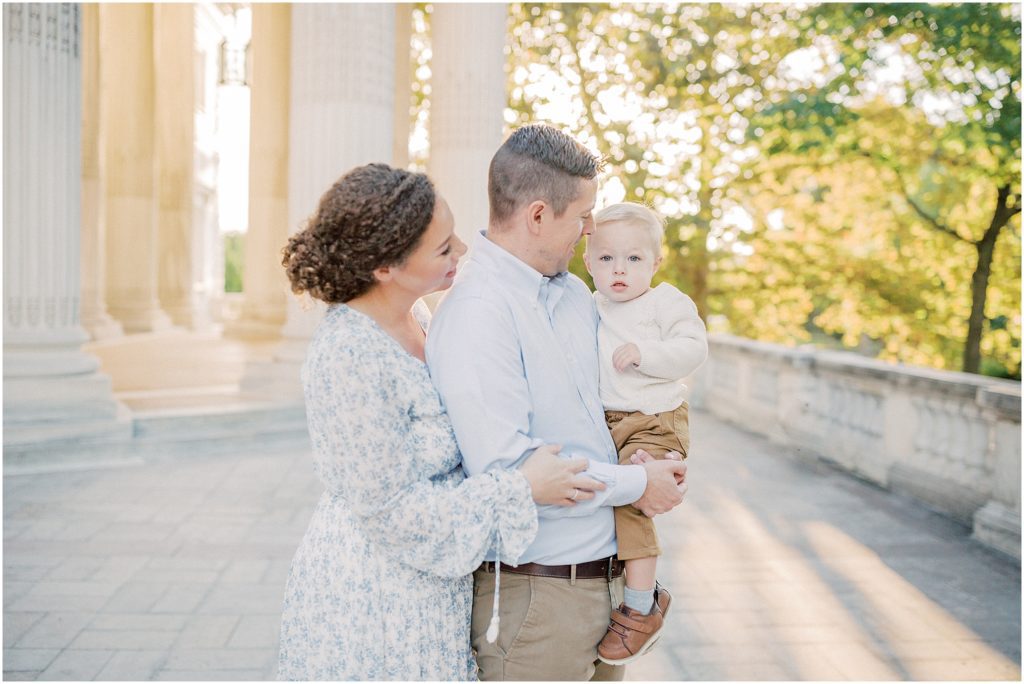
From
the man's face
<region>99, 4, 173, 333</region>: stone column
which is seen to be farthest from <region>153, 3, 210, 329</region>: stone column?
the man's face

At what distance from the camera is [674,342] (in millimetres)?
2494

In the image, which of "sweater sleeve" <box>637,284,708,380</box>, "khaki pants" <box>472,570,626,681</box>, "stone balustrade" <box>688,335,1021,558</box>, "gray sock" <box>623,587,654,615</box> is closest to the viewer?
"khaki pants" <box>472,570,626,681</box>

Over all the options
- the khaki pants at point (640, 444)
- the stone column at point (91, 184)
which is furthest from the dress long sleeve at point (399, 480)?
the stone column at point (91, 184)

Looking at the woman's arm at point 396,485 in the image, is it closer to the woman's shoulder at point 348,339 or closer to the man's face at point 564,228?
the woman's shoulder at point 348,339

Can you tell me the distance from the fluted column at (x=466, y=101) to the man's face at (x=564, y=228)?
30.7 feet

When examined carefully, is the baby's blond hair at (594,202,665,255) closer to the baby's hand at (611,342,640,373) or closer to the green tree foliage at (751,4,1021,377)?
the baby's hand at (611,342,640,373)

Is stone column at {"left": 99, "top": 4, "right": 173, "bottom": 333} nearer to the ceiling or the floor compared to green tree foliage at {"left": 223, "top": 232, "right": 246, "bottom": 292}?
nearer to the ceiling

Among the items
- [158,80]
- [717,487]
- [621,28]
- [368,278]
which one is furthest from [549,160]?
[158,80]

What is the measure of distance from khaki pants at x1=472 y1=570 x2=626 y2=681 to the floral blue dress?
58 mm

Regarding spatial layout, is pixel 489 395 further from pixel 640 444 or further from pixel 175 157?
pixel 175 157

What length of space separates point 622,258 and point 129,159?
1818cm

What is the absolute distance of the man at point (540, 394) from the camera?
2.11m

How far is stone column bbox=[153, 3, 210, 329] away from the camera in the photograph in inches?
795

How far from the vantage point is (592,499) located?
2143 mm
